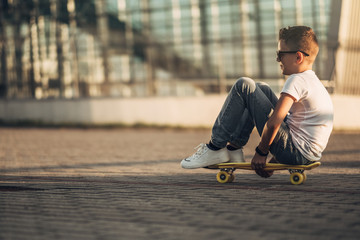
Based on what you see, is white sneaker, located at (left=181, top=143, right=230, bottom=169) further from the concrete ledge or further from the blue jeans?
the concrete ledge

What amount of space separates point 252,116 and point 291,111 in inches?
12.7

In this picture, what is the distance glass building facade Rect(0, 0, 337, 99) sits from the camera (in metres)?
17.4

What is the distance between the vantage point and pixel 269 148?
16.5 feet

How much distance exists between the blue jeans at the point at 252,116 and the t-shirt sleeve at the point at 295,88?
0.87 feet

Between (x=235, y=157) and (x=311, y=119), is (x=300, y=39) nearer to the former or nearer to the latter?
(x=311, y=119)

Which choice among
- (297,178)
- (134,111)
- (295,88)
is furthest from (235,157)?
(134,111)

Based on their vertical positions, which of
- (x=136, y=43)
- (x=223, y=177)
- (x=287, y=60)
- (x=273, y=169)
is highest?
(x=287, y=60)

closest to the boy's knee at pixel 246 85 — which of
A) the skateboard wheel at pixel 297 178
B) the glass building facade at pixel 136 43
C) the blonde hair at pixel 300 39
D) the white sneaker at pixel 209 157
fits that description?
the blonde hair at pixel 300 39

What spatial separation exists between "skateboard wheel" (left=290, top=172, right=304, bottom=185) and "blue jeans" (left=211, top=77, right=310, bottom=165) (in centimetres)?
13

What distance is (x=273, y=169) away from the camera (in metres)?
5.09

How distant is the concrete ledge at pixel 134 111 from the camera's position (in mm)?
14094

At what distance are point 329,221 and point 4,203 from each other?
2.26m

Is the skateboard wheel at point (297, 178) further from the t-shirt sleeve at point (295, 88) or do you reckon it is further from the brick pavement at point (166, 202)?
the t-shirt sleeve at point (295, 88)

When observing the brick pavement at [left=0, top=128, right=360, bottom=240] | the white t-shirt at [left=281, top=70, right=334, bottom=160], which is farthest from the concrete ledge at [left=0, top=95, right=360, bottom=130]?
the white t-shirt at [left=281, top=70, right=334, bottom=160]
